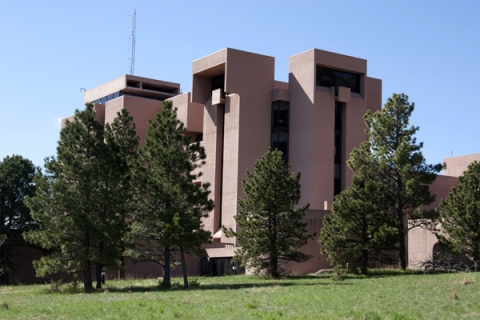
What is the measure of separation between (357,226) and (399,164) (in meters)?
5.01

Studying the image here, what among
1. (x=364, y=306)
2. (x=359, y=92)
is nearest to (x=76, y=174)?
(x=364, y=306)

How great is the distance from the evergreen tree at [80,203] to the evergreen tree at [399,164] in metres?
16.2

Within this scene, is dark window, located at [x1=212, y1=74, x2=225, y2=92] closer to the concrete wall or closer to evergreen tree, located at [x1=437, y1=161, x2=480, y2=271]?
the concrete wall

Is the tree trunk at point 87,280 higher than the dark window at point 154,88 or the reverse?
the reverse

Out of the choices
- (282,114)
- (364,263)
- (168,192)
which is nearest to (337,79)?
(282,114)

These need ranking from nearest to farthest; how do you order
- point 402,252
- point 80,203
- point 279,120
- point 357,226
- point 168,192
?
point 168,192 → point 80,203 → point 357,226 → point 402,252 → point 279,120

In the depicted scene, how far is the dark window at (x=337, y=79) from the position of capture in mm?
59188

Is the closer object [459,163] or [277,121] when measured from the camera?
[277,121]

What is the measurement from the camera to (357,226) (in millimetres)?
41594

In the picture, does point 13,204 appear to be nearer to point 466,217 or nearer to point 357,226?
point 357,226

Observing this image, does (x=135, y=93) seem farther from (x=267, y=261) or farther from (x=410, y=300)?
(x=410, y=300)

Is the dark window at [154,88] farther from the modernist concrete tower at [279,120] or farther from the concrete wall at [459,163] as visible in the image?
the concrete wall at [459,163]

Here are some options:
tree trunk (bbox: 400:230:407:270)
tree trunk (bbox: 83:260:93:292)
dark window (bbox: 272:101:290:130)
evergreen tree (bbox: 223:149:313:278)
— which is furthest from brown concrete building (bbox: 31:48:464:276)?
tree trunk (bbox: 83:260:93:292)

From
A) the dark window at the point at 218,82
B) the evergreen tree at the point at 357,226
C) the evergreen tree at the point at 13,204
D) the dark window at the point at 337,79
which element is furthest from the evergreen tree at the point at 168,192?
the dark window at the point at 218,82
